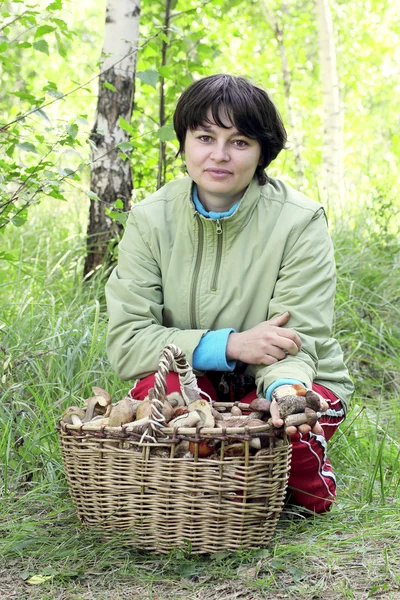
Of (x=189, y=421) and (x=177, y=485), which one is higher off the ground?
(x=189, y=421)

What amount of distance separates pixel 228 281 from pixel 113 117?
1.89 meters

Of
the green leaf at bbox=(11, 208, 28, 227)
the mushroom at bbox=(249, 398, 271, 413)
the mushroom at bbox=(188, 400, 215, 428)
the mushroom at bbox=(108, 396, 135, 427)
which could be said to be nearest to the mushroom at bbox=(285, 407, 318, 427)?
the mushroom at bbox=(249, 398, 271, 413)

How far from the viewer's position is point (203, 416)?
6.77 ft

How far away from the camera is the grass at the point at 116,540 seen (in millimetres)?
1959

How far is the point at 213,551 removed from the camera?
2.06 m

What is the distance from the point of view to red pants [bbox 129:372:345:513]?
7.38 ft

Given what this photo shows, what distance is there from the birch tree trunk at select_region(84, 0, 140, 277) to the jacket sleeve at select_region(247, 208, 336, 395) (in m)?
1.78

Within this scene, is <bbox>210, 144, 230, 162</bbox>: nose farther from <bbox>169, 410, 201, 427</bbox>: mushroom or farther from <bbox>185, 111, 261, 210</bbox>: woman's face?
<bbox>169, 410, 201, 427</bbox>: mushroom

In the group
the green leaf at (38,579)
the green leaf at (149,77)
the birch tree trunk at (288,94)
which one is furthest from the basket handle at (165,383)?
the birch tree trunk at (288,94)

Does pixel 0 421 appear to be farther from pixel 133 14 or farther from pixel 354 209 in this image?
pixel 354 209

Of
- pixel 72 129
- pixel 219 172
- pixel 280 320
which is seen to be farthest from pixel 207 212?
pixel 72 129

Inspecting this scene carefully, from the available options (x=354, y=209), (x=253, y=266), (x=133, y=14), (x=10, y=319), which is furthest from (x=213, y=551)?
(x=354, y=209)

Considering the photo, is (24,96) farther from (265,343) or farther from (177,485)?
(177,485)

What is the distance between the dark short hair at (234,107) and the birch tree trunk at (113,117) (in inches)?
62.9
